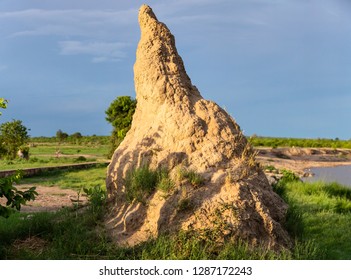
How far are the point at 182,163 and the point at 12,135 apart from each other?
822 inches

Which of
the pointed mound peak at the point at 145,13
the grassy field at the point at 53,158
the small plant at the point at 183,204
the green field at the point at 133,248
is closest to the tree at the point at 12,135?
the grassy field at the point at 53,158

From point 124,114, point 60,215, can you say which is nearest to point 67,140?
point 124,114

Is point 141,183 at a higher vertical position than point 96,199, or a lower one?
higher

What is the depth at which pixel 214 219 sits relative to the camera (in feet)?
19.4

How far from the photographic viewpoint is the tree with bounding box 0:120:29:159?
2491cm

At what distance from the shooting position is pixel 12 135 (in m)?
25.7

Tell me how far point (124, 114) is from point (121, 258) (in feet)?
65.9

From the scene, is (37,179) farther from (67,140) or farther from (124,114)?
(67,140)

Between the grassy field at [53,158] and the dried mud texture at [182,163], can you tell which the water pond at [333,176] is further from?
the dried mud texture at [182,163]

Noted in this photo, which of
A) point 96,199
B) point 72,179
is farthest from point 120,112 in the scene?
point 96,199

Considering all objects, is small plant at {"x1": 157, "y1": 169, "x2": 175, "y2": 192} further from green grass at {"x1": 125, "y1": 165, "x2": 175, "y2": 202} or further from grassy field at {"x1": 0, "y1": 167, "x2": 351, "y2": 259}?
grassy field at {"x1": 0, "y1": 167, "x2": 351, "y2": 259}

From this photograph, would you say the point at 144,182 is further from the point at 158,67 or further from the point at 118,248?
the point at 158,67

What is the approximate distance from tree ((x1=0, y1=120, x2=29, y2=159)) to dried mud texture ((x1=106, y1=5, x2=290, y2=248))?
18269 mm

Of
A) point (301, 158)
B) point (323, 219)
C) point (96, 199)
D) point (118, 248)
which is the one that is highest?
point (301, 158)
